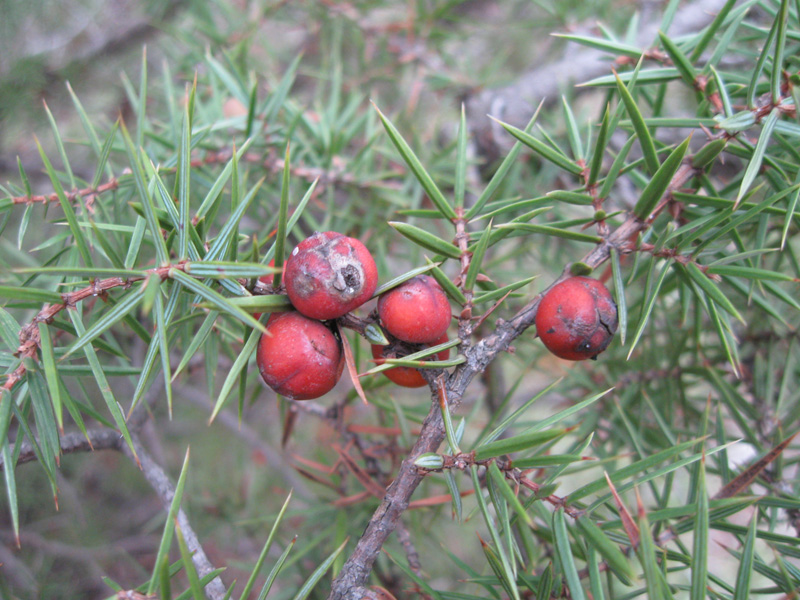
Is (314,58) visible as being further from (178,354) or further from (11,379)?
(11,379)

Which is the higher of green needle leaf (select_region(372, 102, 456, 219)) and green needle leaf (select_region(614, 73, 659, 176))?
green needle leaf (select_region(614, 73, 659, 176))

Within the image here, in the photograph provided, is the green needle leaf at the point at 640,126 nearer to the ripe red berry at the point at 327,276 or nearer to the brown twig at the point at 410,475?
the brown twig at the point at 410,475

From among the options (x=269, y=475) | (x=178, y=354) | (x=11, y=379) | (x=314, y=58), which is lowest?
(x=269, y=475)

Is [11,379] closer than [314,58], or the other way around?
[11,379]

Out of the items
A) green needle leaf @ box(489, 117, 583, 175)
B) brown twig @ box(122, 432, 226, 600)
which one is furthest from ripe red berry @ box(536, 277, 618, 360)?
brown twig @ box(122, 432, 226, 600)

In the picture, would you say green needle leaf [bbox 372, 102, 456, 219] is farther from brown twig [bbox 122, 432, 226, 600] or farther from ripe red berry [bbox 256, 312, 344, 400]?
brown twig [bbox 122, 432, 226, 600]

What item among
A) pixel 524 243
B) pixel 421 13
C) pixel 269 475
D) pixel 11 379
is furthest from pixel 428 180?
pixel 269 475

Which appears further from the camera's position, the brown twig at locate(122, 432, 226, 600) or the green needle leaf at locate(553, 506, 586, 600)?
the brown twig at locate(122, 432, 226, 600)

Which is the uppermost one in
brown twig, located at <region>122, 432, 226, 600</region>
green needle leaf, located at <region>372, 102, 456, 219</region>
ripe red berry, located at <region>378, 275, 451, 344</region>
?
green needle leaf, located at <region>372, 102, 456, 219</region>

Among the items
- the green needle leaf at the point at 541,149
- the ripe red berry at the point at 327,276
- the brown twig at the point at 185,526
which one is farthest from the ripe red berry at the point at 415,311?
the brown twig at the point at 185,526
